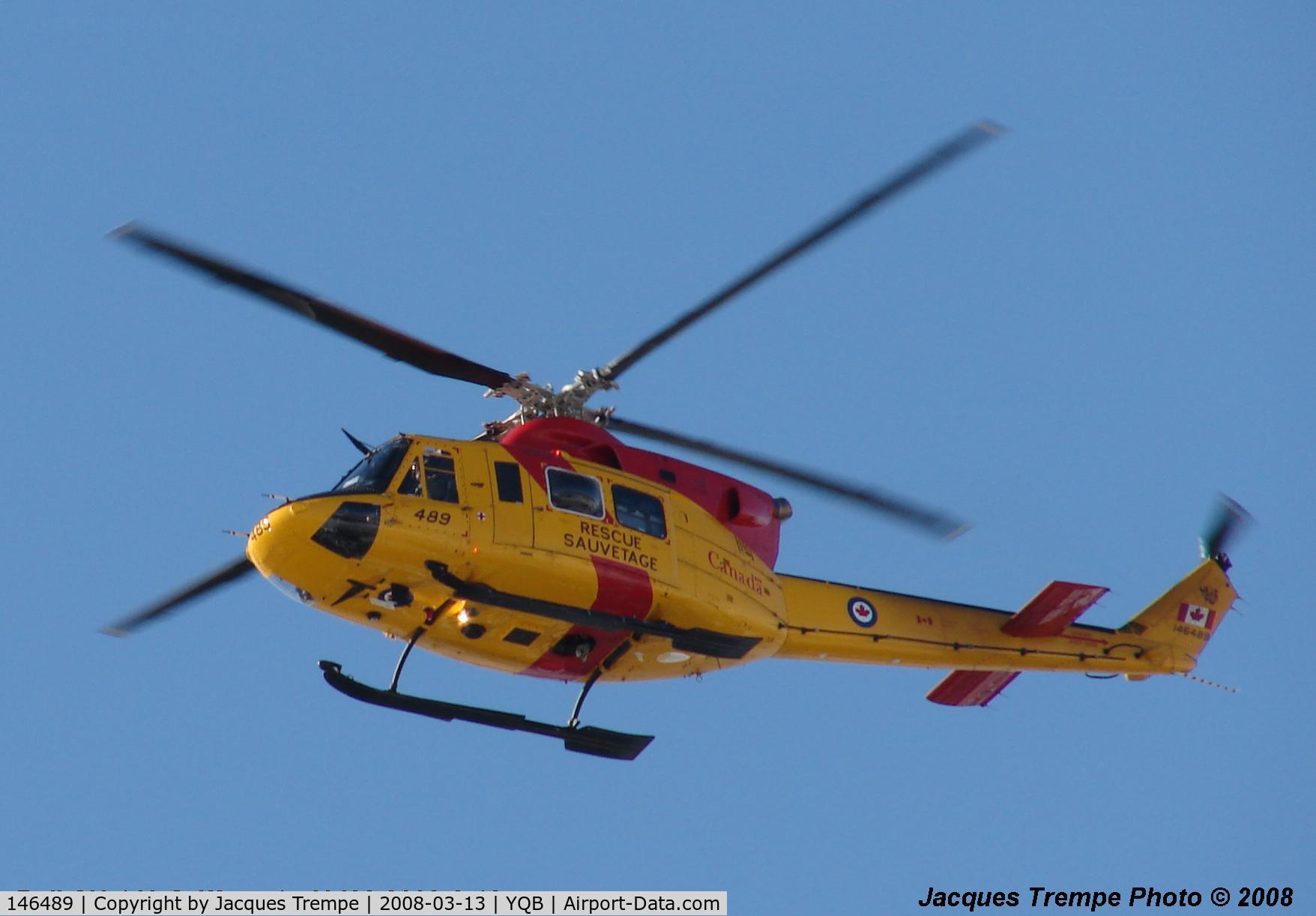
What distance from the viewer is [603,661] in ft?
48.3

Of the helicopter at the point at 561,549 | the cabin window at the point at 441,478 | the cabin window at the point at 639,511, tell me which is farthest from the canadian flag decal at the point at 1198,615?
the cabin window at the point at 441,478

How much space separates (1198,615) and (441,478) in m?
9.57

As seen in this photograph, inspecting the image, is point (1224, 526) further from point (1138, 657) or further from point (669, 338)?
point (669, 338)

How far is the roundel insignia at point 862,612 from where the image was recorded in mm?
16359

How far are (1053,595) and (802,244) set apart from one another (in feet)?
16.9

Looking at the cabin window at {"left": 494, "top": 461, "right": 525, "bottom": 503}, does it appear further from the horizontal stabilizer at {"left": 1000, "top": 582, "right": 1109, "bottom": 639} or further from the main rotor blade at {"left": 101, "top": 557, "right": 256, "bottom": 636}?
the horizontal stabilizer at {"left": 1000, "top": 582, "right": 1109, "bottom": 639}

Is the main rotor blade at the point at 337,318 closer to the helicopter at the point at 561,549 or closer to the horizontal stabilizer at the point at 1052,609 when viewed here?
the helicopter at the point at 561,549

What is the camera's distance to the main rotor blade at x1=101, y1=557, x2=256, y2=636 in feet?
46.6

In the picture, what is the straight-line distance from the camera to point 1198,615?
19.0 meters

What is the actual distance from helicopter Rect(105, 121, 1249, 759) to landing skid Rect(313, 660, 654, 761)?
0.01 m

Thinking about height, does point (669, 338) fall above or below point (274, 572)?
above

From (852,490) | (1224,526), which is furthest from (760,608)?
(1224,526)

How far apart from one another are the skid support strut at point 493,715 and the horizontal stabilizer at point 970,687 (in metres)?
5.18

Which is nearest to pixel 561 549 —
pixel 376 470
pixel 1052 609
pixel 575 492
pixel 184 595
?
pixel 575 492
